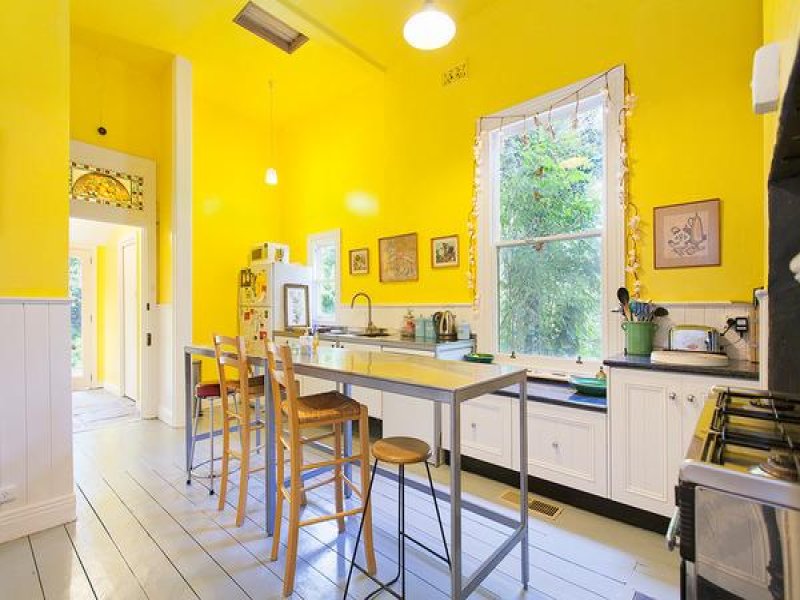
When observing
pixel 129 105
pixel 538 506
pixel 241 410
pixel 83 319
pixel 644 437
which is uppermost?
pixel 129 105

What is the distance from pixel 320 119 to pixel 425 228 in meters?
2.38

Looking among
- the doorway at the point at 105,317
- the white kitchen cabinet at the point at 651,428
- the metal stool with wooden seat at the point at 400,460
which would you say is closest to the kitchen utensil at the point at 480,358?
the white kitchen cabinet at the point at 651,428

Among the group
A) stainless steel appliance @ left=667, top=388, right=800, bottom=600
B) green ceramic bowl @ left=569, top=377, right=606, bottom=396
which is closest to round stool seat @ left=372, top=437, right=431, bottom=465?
stainless steel appliance @ left=667, top=388, right=800, bottom=600

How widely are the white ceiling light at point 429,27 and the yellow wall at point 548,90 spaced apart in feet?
4.17

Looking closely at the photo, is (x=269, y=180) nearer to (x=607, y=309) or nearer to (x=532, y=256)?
(x=532, y=256)

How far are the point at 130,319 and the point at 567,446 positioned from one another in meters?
5.56

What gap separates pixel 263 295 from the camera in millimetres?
4824

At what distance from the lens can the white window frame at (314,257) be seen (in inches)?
195

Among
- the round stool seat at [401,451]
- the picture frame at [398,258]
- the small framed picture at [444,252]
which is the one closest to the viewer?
the round stool seat at [401,451]

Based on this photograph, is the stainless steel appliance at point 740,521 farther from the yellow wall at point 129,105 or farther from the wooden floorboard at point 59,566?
the yellow wall at point 129,105

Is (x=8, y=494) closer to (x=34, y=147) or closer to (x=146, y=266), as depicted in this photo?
(x=34, y=147)

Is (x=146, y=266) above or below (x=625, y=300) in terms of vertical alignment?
above

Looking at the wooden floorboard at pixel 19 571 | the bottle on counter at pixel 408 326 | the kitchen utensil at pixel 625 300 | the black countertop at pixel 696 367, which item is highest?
the kitchen utensil at pixel 625 300

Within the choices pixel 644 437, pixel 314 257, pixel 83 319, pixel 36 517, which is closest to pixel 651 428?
pixel 644 437
